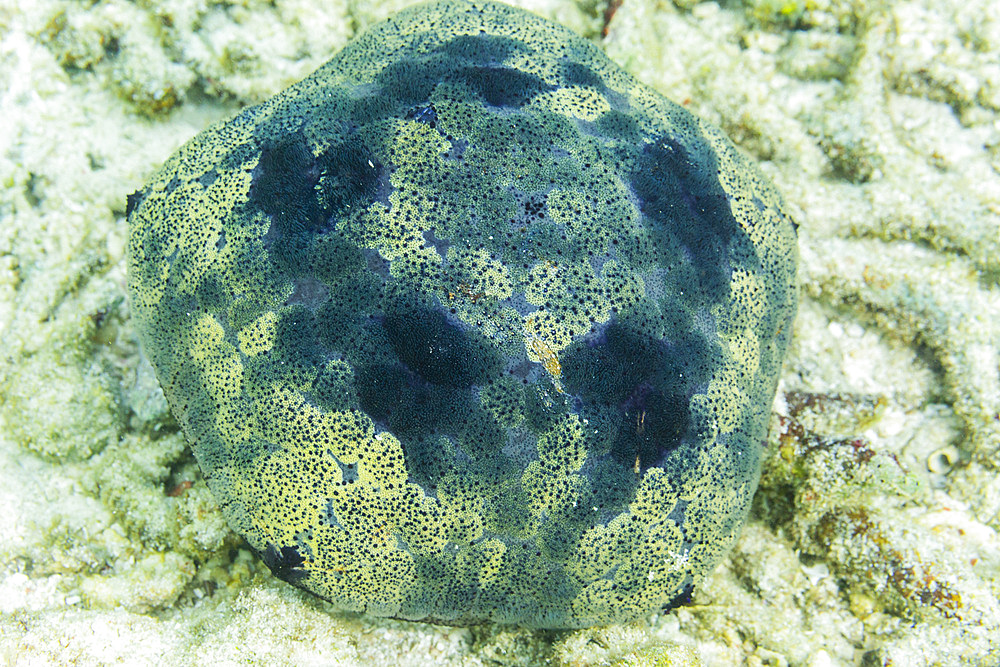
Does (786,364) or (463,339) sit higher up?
(463,339)

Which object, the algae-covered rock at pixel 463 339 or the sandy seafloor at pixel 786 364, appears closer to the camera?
the algae-covered rock at pixel 463 339

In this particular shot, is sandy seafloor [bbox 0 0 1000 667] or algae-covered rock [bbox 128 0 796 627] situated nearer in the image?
algae-covered rock [bbox 128 0 796 627]

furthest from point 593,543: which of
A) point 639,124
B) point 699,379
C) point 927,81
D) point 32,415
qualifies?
point 927,81

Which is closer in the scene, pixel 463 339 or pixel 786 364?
pixel 463 339

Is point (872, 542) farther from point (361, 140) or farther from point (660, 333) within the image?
point (361, 140)
